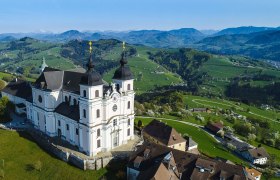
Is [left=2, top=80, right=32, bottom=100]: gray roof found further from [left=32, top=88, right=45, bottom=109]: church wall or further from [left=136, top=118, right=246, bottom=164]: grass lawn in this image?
[left=136, top=118, right=246, bottom=164]: grass lawn

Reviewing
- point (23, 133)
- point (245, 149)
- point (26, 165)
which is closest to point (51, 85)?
point (23, 133)

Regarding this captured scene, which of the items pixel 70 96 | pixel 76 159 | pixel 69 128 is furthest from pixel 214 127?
pixel 76 159

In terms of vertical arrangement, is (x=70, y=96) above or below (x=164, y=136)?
above

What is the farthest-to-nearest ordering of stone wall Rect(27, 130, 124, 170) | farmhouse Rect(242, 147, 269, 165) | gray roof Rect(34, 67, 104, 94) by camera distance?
farmhouse Rect(242, 147, 269, 165) < gray roof Rect(34, 67, 104, 94) < stone wall Rect(27, 130, 124, 170)

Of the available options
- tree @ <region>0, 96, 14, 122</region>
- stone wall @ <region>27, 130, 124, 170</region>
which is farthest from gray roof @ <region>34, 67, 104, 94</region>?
tree @ <region>0, 96, 14, 122</region>

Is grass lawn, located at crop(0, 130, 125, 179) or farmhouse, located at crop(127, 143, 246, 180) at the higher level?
farmhouse, located at crop(127, 143, 246, 180)

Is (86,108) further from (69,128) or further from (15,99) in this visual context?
(15,99)

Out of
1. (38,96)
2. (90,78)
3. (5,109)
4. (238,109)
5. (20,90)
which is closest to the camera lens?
(90,78)
